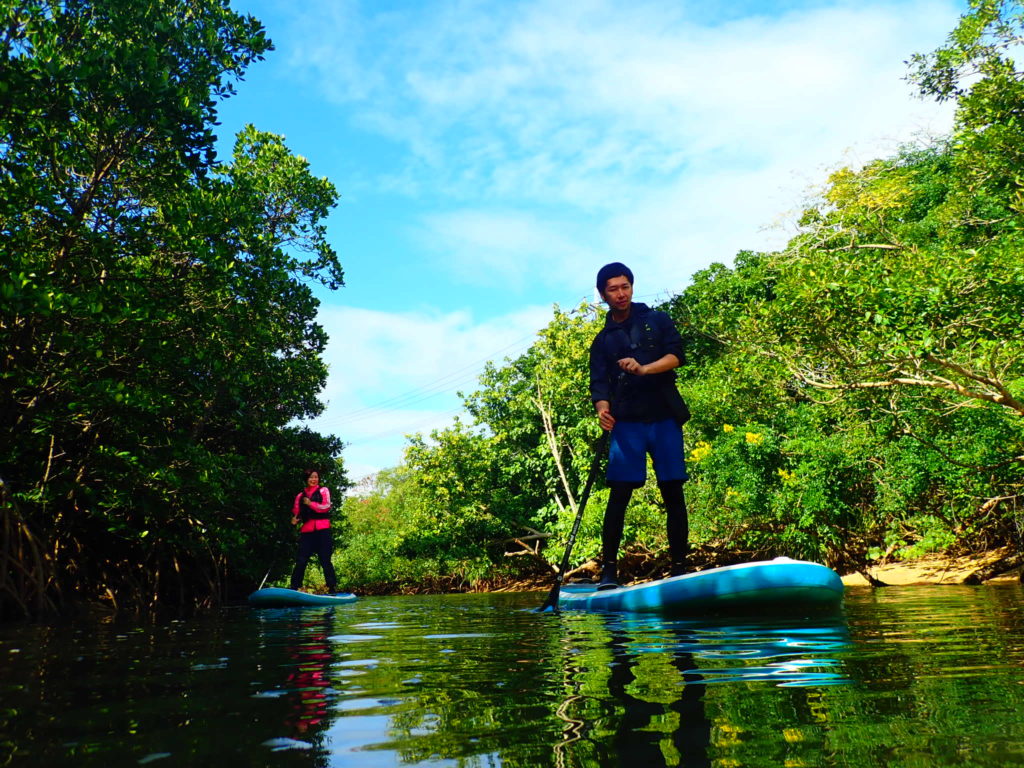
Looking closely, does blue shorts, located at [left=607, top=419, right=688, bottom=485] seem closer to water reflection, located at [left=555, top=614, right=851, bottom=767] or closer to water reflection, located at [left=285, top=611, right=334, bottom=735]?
water reflection, located at [left=555, top=614, right=851, bottom=767]

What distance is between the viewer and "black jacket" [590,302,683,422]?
5.79 metres

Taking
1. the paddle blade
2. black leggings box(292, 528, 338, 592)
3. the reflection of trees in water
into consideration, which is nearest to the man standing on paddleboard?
the paddle blade

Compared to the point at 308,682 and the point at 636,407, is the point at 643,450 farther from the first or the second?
the point at 308,682

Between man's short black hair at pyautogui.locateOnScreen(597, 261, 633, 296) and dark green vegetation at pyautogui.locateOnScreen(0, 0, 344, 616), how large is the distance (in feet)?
17.4

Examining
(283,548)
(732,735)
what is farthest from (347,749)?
(283,548)

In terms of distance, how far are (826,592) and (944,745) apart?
356 centimetres

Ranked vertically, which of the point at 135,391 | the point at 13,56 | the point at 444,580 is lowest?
the point at 444,580

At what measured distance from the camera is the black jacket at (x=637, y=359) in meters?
5.79

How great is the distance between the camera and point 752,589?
14.5 ft

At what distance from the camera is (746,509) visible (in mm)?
15125

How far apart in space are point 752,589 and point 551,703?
2.97 meters

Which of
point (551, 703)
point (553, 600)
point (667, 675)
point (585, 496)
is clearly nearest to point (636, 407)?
point (585, 496)

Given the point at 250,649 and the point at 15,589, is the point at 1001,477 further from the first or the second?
the point at 15,589

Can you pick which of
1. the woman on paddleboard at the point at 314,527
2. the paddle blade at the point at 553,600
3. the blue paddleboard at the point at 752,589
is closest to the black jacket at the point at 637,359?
the blue paddleboard at the point at 752,589
